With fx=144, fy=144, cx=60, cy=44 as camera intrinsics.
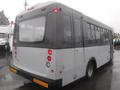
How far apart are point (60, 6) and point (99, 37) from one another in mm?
3853

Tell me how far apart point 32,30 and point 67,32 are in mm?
1187

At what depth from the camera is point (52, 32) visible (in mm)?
4066

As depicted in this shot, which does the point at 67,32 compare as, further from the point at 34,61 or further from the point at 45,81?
the point at 45,81

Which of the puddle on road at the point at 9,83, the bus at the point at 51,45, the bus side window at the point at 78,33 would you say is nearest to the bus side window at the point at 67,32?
the bus at the point at 51,45

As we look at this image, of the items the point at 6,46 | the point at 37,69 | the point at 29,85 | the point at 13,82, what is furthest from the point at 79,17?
the point at 6,46

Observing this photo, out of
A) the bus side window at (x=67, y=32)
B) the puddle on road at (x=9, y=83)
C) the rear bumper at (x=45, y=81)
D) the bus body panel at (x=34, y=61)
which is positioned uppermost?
the bus side window at (x=67, y=32)

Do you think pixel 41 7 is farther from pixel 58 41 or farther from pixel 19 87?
pixel 19 87

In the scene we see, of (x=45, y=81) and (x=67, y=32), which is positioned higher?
(x=67, y=32)

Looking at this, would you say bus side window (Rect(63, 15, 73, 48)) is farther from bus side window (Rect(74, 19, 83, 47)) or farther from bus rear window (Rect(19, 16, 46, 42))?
bus rear window (Rect(19, 16, 46, 42))

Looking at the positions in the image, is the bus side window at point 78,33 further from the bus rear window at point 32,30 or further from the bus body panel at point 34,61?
the bus body panel at point 34,61

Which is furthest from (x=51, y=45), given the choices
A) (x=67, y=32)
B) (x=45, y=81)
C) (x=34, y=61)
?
(x=45, y=81)

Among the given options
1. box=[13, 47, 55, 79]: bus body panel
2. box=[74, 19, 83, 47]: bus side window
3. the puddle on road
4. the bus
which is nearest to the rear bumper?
the bus

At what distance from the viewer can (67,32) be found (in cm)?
442

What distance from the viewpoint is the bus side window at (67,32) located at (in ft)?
14.1
